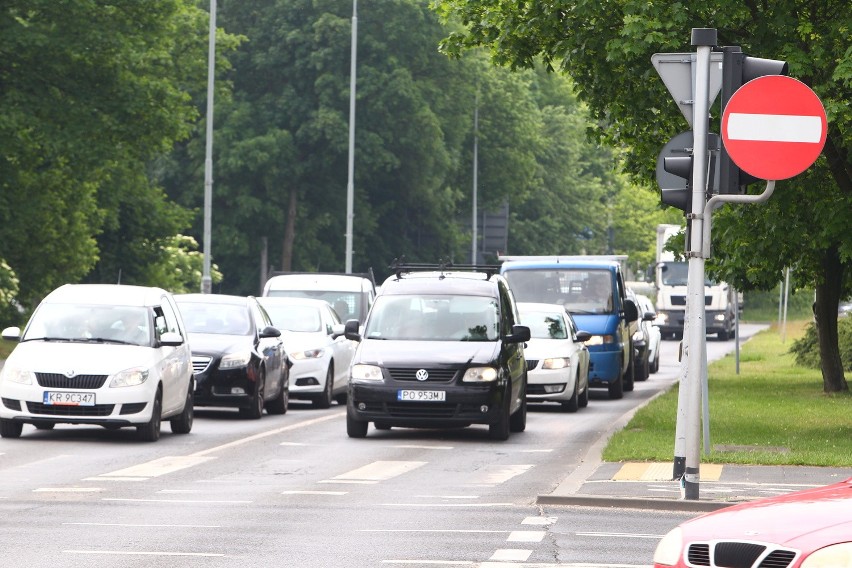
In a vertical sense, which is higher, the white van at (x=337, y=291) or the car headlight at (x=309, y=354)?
the white van at (x=337, y=291)

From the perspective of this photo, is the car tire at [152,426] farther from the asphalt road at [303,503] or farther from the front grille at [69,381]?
the front grille at [69,381]

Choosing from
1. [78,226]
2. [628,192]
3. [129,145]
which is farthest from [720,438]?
[628,192]

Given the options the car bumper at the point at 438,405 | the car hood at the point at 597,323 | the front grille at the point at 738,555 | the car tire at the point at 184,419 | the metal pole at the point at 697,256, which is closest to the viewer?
the front grille at the point at 738,555

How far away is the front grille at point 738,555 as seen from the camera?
648 cm

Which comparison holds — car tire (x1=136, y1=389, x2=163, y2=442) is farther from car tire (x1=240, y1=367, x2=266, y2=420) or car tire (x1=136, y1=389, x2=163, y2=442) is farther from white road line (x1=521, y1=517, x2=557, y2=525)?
white road line (x1=521, y1=517, x2=557, y2=525)

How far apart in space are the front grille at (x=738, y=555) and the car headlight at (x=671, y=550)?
2.4 inches

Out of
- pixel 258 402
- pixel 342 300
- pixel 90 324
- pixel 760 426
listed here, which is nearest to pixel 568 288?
pixel 342 300

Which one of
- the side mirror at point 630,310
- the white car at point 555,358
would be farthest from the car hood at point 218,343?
the side mirror at point 630,310

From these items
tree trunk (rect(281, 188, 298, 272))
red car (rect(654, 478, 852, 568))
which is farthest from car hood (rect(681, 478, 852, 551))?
tree trunk (rect(281, 188, 298, 272))

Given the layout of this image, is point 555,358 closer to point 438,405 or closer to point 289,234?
point 438,405

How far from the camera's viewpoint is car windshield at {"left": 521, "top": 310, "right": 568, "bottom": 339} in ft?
92.9

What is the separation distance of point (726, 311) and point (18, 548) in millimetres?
64368

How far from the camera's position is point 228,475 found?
16.3 metres

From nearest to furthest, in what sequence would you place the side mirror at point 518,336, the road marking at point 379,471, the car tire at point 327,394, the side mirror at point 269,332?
the road marking at point 379,471 < the side mirror at point 518,336 < the side mirror at point 269,332 < the car tire at point 327,394
